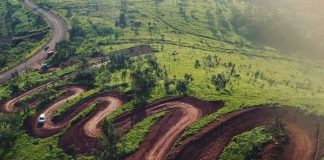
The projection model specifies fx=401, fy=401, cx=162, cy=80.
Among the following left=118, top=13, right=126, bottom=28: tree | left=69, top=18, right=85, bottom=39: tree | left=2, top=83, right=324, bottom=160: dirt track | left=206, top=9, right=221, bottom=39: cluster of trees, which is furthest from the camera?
left=118, top=13, right=126, bottom=28: tree

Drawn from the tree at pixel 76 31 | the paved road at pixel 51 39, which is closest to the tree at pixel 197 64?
the paved road at pixel 51 39

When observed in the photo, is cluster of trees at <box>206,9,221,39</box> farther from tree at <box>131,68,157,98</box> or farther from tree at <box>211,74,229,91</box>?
tree at <box>131,68,157,98</box>

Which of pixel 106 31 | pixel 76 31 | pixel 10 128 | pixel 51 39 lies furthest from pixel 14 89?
pixel 106 31

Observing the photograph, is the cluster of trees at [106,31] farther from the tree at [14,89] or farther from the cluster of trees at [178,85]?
the cluster of trees at [178,85]

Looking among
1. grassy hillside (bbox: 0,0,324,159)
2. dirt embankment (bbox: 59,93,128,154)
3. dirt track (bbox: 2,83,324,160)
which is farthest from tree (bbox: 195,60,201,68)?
dirt embankment (bbox: 59,93,128,154)

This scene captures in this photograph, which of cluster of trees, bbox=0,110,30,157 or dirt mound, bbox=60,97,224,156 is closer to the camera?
dirt mound, bbox=60,97,224,156
